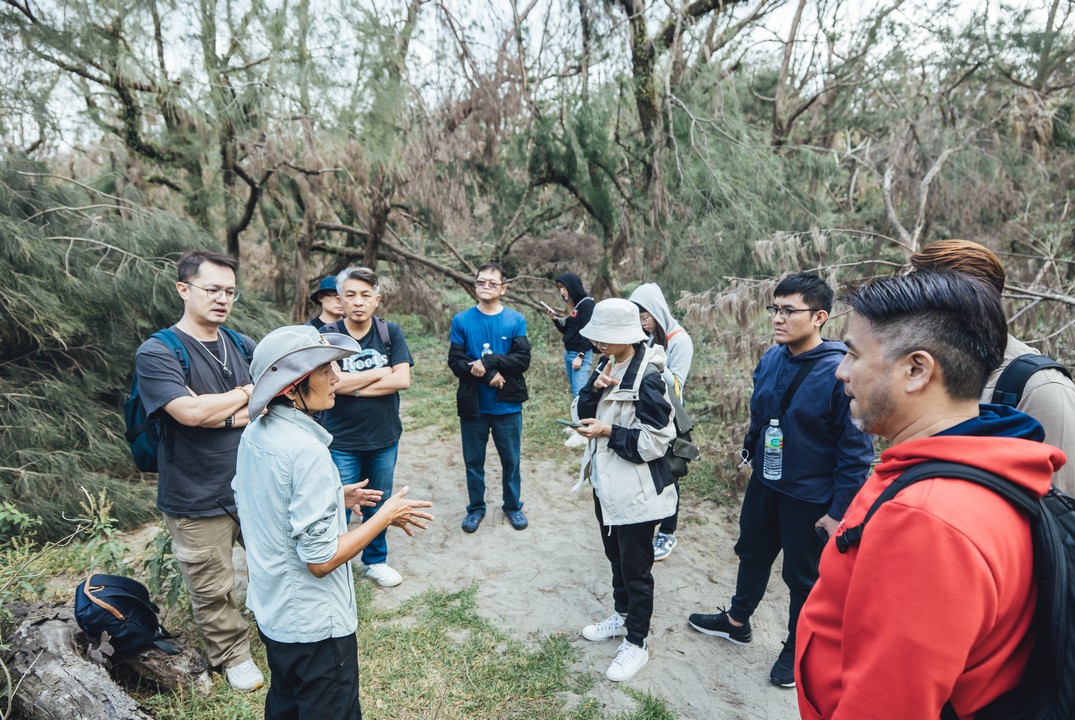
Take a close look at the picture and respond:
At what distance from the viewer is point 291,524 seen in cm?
166

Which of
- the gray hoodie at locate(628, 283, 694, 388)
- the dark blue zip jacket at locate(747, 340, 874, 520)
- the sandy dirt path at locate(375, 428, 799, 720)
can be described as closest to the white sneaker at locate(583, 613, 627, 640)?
the sandy dirt path at locate(375, 428, 799, 720)

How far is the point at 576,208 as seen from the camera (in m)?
7.91

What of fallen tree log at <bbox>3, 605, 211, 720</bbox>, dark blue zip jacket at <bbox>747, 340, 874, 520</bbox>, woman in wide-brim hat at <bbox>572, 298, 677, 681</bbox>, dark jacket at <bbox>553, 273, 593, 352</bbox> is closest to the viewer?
fallen tree log at <bbox>3, 605, 211, 720</bbox>

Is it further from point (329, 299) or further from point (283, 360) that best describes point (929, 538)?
point (329, 299)

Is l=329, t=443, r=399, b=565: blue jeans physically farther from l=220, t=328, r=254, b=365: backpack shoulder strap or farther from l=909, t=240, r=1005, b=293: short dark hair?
l=909, t=240, r=1005, b=293: short dark hair

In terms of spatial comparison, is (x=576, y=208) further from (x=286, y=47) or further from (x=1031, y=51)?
(x=1031, y=51)

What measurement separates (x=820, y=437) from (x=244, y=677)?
2.80 metres

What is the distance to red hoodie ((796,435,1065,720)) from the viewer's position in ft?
2.78

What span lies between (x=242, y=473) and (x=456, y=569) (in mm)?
2162

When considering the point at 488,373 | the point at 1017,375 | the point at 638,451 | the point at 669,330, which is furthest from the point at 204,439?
the point at 1017,375

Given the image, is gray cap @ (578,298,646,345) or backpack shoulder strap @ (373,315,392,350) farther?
backpack shoulder strap @ (373,315,392,350)

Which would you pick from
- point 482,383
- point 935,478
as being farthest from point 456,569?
point 935,478

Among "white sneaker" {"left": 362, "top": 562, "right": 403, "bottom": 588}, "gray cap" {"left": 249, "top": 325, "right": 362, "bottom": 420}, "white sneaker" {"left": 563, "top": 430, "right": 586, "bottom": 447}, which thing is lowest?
"white sneaker" {"left": 362, "top": 562, "right": 403, "bottom": 588}

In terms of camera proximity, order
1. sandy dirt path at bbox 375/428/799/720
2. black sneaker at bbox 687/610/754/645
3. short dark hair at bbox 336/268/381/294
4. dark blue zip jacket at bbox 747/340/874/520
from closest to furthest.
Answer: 1. dark blue zip jacket at bbox 747/340/874/520
2. sandy dirt path at bbox 375/428/799/720
3. black sneaker at bbox 687/610/754/645
4. short dark hair at bbox 336/268/381/294
